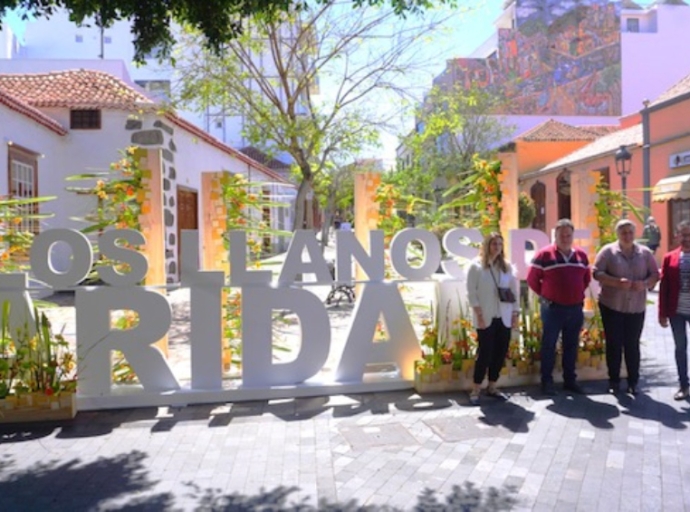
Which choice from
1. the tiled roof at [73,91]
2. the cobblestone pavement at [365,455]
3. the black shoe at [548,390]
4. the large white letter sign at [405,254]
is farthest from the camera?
the tiled roof at [73,91]

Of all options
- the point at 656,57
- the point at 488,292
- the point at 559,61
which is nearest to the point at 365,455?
the point at 488,292

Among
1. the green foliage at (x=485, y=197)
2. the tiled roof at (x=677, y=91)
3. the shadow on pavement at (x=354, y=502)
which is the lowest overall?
the shadow on pavement at (x=354, y=502)

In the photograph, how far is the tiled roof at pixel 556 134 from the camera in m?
32.2

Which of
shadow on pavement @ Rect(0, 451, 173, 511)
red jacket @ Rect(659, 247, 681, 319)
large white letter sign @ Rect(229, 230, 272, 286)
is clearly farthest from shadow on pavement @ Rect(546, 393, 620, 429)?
shadow on pavement @ Rect(0, 451, 173, 511)

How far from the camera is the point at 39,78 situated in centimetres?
1641

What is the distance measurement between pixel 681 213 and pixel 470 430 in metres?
15.3

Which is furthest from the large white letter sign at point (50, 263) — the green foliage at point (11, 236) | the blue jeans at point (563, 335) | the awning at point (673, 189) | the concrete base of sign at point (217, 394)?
the awning at point (673, 189)

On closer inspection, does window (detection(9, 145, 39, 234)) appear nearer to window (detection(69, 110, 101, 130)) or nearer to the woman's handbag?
window (detection(69, 110, 101, 130))

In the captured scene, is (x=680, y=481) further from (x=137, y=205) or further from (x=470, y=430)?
(x=137, y=205)

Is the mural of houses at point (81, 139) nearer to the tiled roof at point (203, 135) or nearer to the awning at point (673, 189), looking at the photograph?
the tiled roof at point (203, 135)

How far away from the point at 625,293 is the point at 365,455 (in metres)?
2.94

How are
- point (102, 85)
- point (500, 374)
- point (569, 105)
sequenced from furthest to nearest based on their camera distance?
point (569, 105), point (102, 85), point (500, 374)

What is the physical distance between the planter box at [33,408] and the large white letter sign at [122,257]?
3.56ft

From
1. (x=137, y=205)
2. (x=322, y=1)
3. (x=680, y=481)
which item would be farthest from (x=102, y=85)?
(x=680, y=481)
